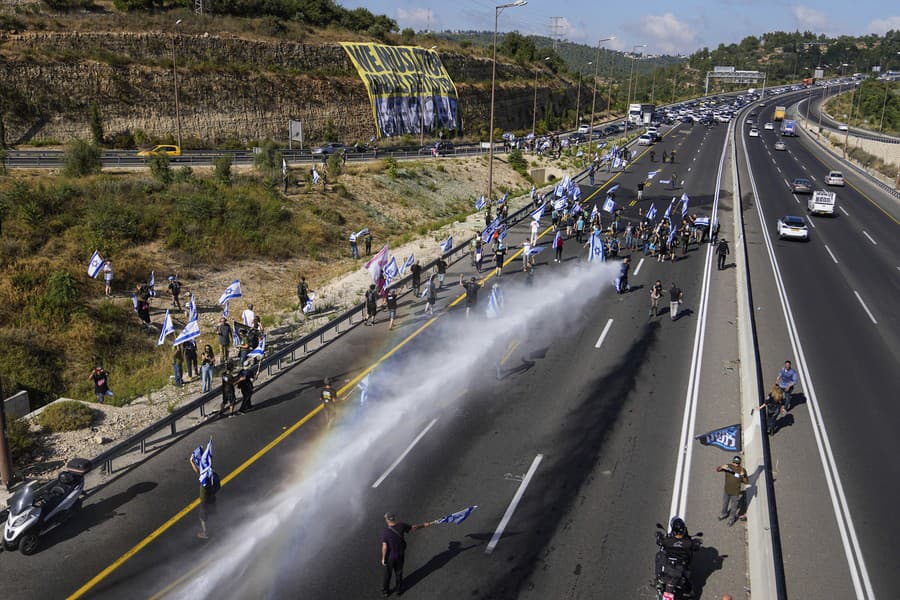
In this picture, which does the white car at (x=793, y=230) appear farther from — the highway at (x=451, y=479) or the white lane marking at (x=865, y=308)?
the highway at (x=451, y=479)

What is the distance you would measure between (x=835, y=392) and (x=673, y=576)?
1140cm

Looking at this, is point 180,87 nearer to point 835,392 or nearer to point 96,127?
point 96,127

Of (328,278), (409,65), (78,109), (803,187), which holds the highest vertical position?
(409,65)

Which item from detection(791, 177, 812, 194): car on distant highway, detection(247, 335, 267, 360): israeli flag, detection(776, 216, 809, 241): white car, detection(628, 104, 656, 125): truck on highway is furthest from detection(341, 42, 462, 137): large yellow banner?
detection(247, 335, 267, 360): israeli flag

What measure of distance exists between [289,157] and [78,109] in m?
18.7

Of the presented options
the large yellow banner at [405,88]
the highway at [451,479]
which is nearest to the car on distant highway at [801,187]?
the large yellow banner at [405,88]

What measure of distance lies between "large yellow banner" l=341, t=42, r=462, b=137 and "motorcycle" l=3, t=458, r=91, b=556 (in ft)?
213

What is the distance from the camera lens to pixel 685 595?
11016 mm

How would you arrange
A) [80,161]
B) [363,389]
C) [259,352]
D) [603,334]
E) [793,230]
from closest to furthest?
[363,389]
[259,352]
[603,334]
[793,230]
[80,161]

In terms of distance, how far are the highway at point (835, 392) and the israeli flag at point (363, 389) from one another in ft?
33.1

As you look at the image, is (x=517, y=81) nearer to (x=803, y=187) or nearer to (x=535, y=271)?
(x=803, y=187)

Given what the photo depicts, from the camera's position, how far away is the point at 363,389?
1848 centimetres

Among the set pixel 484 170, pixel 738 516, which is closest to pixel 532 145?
pixel 484 170

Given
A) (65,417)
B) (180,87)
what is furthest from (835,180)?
(65,417)
